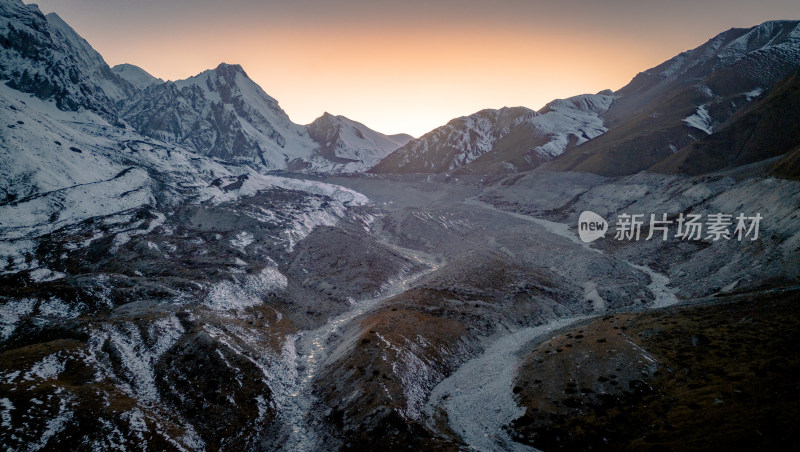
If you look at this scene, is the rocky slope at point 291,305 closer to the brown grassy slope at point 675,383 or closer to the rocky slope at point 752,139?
the brown grassy slope at point 675,383

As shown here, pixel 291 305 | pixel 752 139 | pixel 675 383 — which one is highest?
pixel 752 139

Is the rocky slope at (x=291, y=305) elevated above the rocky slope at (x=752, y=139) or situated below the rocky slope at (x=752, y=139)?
below

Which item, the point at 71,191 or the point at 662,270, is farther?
the point at 71,191

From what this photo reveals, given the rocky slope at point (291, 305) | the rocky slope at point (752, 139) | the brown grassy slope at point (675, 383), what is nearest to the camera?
the brown grassy slope at point (675, 383)

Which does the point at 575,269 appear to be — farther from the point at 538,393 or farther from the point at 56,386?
the point at 56,386

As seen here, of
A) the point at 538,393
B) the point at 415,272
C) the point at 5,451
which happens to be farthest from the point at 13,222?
the point at 538,393

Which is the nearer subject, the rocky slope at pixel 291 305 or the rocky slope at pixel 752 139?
the rocky slope at pixel 291 305

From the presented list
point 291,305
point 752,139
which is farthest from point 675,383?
point 752,139

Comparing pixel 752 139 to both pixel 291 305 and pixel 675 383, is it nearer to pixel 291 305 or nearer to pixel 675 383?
pixel 675 383

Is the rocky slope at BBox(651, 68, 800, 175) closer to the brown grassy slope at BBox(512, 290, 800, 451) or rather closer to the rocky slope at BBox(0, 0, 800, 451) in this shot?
the rocky slope at BBox(0, 0, 800, 451)

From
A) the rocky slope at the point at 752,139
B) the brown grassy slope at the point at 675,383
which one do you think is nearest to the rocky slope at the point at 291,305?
the brown grassy slope at the point at 675,383

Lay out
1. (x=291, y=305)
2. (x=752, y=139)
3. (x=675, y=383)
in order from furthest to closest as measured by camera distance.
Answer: (x=752, y=139), (x=291, y=305), (x=675, y=383)
